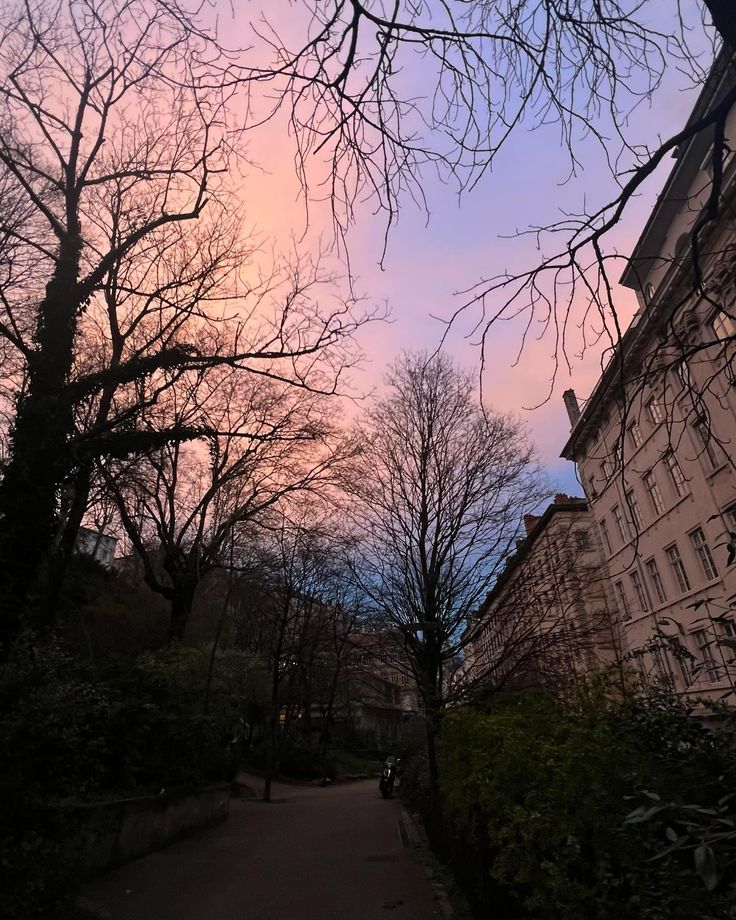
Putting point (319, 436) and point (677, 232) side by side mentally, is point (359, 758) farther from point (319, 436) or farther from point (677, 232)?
point (677, 232)

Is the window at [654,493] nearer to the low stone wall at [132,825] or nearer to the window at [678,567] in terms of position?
the window at [678,567]

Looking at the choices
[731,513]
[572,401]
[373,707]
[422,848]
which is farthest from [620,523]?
[373,707]

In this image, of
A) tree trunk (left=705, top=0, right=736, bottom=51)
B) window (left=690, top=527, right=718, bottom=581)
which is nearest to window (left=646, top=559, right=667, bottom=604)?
window (left=690, top=527, right=718, bottom=581)

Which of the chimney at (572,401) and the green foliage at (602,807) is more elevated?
the chimney at (572,401)

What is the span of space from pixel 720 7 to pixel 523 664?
9939 millimetres

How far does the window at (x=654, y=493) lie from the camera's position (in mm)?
24062

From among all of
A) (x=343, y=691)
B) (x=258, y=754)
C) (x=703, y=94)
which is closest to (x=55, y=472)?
(x=703, y=94)

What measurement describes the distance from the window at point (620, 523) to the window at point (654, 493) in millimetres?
1871

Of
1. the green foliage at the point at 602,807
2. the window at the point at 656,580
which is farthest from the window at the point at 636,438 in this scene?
the green foliage at the point at 602,807

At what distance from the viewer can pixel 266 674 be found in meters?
27.0

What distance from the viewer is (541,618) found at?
1074cm

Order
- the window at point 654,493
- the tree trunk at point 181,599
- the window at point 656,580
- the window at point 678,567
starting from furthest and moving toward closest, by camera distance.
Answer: the window at point 654,493
the window at point 656,580
the window at point 678,567
the tree trunk at point 181,599

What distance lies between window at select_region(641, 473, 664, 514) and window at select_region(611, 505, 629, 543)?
6.14 ft

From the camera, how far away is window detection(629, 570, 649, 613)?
24828mm
